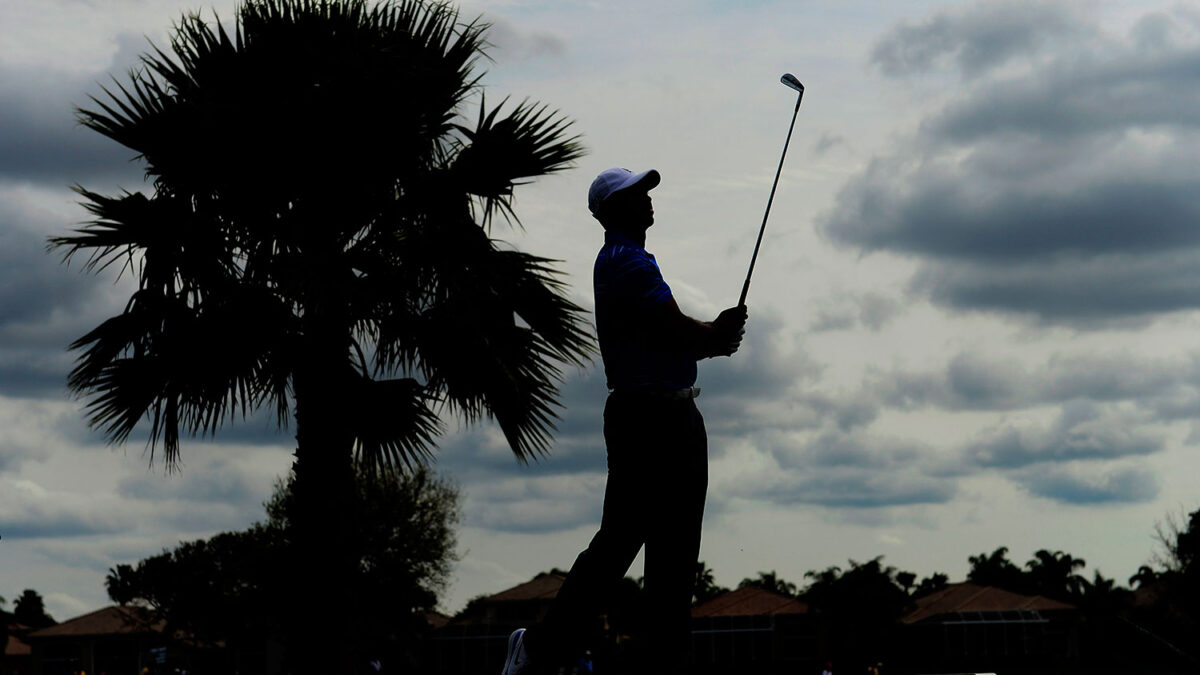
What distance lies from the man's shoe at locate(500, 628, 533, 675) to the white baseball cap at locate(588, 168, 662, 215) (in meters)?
1.41

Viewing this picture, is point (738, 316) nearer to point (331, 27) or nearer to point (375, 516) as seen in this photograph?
point (331, 27)

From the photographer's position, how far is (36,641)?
89250 millimetres

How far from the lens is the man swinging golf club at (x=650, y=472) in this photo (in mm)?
4258

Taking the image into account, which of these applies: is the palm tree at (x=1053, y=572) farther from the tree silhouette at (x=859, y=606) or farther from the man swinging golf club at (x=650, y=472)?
the man swinging golf club at (x=650, y=472)

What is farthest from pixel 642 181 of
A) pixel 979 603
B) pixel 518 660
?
pixel 979 603

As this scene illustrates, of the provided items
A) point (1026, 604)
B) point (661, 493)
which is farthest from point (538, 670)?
point (1026, 604)

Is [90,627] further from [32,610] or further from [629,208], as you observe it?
[629,208]

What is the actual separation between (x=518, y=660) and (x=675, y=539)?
653 mm

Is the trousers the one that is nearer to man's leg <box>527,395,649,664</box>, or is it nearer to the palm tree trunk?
man's leg <box>527,395,649,664</box>

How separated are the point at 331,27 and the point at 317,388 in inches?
124

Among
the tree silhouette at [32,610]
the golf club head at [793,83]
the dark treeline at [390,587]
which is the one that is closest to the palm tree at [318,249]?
the golf club head at [793,83]

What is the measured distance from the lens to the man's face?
4531 mm

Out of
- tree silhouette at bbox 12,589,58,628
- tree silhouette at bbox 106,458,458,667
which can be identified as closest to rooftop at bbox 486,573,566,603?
tree silhouette at bbox 106,458,458,667

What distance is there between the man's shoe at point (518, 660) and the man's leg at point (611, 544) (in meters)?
0.06
